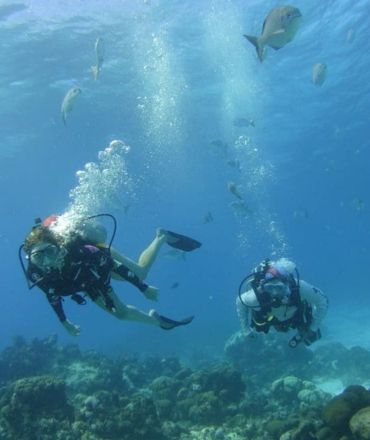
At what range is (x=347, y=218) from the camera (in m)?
110

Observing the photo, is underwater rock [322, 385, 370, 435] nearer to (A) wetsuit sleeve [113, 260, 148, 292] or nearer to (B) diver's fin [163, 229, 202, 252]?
(A) wetsuit sleeve [113, 260, 148, 292]

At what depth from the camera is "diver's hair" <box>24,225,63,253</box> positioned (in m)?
6.34

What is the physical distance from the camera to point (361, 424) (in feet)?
19.3

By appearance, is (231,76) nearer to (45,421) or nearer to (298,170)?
(45,421)

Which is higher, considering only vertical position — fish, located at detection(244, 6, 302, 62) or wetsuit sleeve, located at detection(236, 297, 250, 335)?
fish, located at detection(244, 6, 302, 62)

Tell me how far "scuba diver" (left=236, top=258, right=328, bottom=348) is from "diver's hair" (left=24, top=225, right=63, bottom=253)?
10.5 ft

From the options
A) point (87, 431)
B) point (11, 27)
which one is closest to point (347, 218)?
point (11, 27)

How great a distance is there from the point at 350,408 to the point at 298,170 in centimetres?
5699

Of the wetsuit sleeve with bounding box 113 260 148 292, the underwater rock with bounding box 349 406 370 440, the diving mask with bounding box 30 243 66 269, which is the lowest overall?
the underwater rock with bounding box 349 406 370 440

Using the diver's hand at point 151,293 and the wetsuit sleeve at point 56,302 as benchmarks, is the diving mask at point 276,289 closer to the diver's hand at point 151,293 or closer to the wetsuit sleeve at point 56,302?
the diver's hand at point 151,293

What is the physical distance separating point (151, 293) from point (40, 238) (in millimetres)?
2264

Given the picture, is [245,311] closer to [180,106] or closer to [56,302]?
[56,302]

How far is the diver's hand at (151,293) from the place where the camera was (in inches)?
299

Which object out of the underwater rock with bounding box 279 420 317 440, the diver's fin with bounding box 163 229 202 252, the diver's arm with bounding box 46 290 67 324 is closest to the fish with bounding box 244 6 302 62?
the diver's fin with bounding box 163 229 202 252
